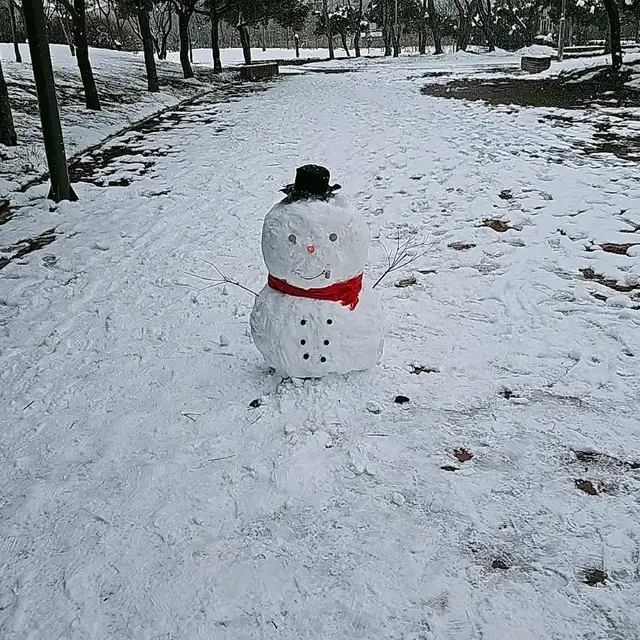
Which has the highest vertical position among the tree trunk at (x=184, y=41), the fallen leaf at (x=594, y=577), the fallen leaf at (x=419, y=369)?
the tree trunk at (x=184, y=41)

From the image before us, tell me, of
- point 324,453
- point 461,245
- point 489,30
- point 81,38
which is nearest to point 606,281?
point 461,245

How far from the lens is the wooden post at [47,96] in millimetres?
5695

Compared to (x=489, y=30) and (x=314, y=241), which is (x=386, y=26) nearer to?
(x=489, y=30)

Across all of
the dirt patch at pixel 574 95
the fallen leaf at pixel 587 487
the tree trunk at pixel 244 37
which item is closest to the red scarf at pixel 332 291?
the fallen leaf at pixel 587 487

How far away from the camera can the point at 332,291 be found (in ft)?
9.58

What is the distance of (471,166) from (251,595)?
650cm

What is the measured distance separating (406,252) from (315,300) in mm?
2245

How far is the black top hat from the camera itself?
2742mm

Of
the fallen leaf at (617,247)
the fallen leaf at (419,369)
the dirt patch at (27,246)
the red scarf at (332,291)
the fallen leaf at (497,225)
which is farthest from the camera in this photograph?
the fallen leaf at (497,225)

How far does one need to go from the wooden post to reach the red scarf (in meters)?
4.27

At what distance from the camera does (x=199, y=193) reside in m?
6.95

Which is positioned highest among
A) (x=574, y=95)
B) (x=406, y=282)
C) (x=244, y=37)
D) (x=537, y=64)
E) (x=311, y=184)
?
(x=244, y=37)

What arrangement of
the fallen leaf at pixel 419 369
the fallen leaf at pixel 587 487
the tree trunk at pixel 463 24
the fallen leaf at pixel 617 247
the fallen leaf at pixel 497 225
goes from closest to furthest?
the fallen leaf at pixel 587 487 < the fallen leaf at pixel 419 369 < the fallen leaf at pixel 617 247 < the fallen leaf at pixel 497 225 < the tree trunk at pixel 463 24

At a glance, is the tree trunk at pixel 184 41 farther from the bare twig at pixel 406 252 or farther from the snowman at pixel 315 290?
the snowman at pixel 315 290
